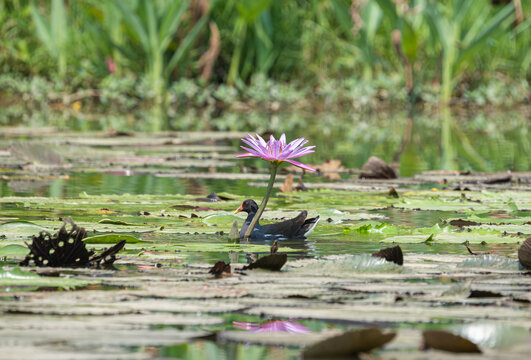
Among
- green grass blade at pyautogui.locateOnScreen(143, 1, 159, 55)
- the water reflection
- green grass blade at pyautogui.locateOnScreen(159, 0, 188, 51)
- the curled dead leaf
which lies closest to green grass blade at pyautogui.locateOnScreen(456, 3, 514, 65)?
green grass blade at pyautogui.locateOnScreen(159, 0, 188, 51)

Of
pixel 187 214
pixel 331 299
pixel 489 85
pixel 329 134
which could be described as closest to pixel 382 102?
pixel 489 85

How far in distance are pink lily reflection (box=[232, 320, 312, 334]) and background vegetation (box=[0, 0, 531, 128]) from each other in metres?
8.89

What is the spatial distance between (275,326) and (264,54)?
10.8 meters

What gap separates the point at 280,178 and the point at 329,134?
3.52 m

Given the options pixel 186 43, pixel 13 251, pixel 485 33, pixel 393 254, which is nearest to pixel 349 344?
pixel 393 254

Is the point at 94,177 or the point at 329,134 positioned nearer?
the point at 94,177

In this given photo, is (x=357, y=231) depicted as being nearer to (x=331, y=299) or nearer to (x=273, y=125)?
(x=331, y=299)

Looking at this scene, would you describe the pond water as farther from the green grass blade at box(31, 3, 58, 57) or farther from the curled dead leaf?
the green grass blade at box(31, 3, 58, 57)

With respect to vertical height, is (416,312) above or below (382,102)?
below

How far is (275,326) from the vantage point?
148 cm

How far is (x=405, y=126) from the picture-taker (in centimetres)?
884

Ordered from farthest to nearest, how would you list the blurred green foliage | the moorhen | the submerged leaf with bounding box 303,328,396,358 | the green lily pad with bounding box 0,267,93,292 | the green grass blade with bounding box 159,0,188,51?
the blurred green foliage → the green grass blade with bounding box 159,0,188,51 → the moorhen → the green lily pad with bounding box 0,267,93,292 → the submerged leaf with bounding box 303,328,396,358

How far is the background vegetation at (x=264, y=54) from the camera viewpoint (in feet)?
35.7

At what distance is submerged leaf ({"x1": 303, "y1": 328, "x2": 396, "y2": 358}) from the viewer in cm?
126
